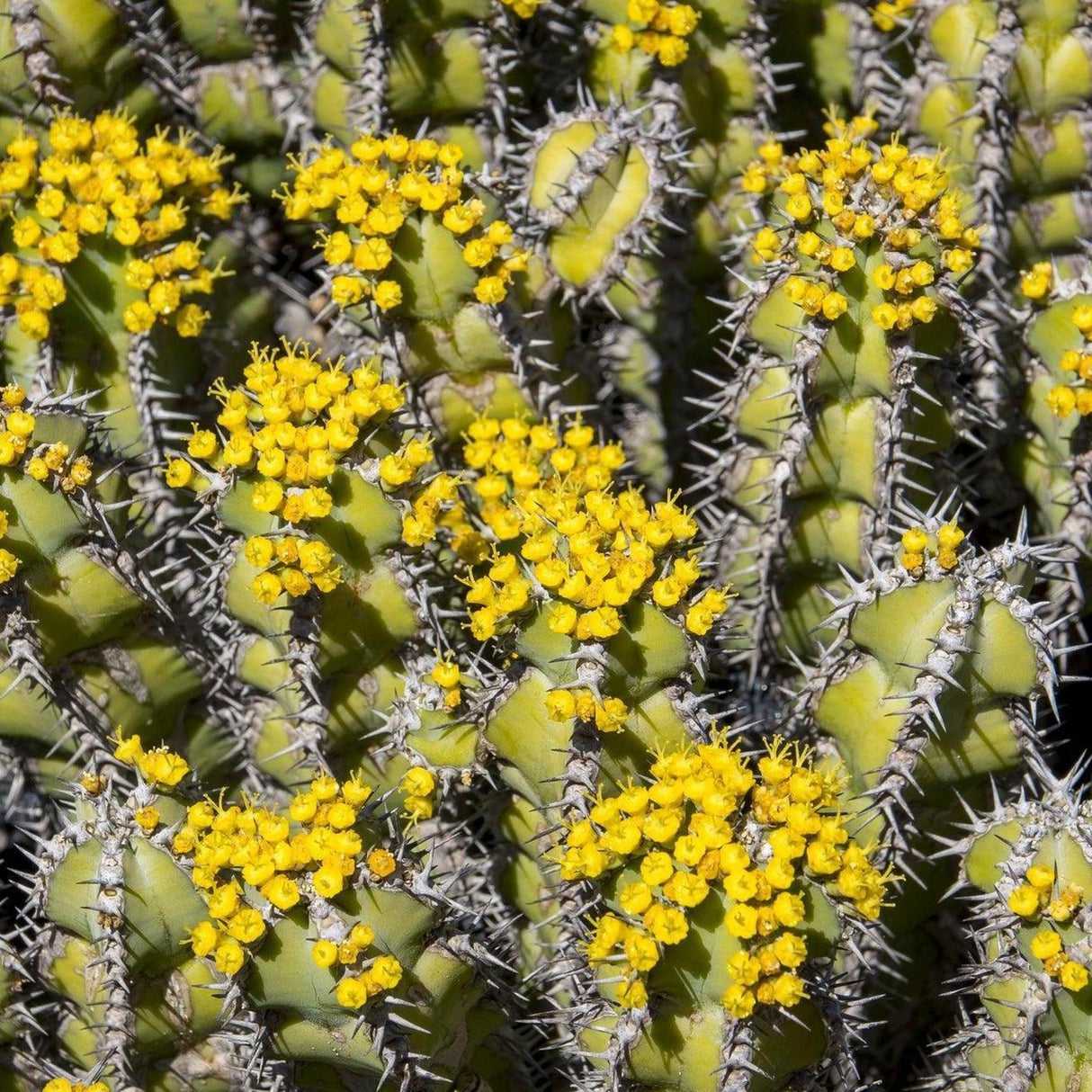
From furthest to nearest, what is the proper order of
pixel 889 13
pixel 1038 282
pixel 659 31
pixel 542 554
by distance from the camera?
pixel 889 13
pixel 659 31
pixel 1038 282
pixel 542 554

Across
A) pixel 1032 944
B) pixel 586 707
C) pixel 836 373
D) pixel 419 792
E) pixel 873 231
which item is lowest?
pixel 1032 944

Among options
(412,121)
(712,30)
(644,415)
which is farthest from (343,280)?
(712,30)

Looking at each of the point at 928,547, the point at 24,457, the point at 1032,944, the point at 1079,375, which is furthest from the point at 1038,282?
the point at 24,457

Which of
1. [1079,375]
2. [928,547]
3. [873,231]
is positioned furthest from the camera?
[1079,375]

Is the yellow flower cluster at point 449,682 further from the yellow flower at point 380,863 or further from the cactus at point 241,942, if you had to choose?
the yellow flower at point 380,863

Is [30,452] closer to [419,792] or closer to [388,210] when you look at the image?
[388,210]

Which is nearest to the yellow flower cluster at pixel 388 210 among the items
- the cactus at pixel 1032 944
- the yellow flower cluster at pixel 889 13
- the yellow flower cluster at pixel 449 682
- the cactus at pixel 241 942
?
the yellow flower cluster at pixel 449 682

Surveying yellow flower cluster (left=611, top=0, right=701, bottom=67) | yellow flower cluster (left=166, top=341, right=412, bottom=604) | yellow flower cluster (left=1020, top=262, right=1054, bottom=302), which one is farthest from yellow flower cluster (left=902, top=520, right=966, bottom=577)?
yellow flower cluster (left=611, top=0, right=701, bottom=67)
